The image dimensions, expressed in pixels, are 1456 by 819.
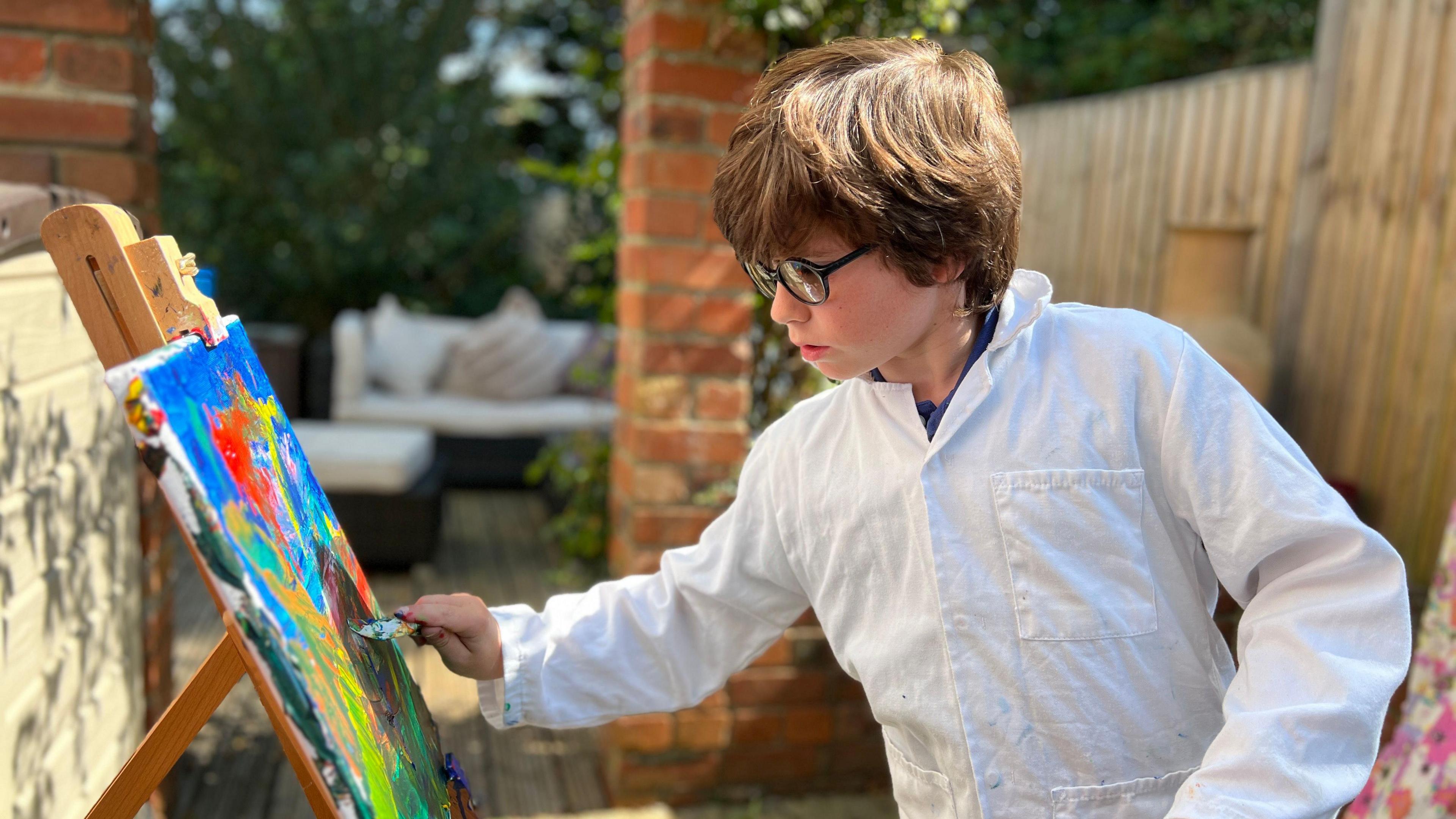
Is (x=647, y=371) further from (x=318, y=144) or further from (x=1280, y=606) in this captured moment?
(x=318, y=144)

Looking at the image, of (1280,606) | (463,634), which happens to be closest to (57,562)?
(463,634)

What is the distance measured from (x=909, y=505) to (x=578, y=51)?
956cm

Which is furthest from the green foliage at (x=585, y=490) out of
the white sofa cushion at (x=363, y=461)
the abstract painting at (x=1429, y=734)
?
the abstract painting at (x=1429, y=734)

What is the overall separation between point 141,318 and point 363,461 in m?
3.58

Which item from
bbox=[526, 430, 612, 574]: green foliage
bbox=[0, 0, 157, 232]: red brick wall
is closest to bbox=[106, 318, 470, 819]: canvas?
bbox=[0, 0, 157, 232]: red brick wall

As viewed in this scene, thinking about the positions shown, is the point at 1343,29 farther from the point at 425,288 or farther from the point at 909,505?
the point at 425,288

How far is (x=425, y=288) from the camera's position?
834 centimetres

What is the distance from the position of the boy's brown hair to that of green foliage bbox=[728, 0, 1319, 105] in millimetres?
4882

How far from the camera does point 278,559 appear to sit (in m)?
0.80

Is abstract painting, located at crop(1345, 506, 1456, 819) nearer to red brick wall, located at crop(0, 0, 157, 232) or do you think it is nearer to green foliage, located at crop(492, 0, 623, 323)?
red brick wall, located at crop(0, 0, 157, 232)

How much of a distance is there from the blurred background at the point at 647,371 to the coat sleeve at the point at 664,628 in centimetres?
73

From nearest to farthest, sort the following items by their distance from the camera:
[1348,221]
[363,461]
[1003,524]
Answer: [1003,524]
[1348,221]
[363,461]

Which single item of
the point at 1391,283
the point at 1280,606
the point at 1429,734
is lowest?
the point at 1429,734

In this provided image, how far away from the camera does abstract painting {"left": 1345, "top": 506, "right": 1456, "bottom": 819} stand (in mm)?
1878
